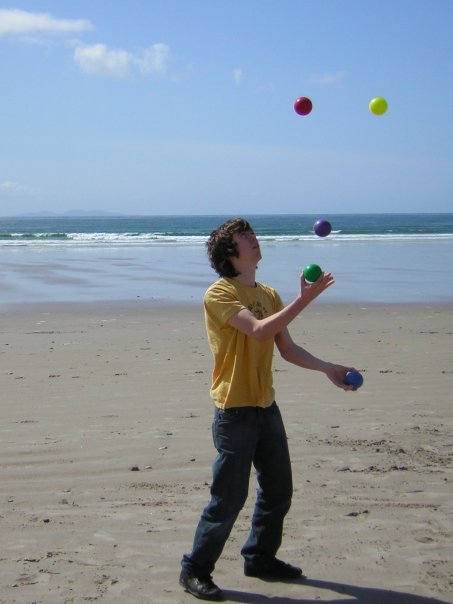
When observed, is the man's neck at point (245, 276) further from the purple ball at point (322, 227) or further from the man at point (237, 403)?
the purple ball at point (322, 227)

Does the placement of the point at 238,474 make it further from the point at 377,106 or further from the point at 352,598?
the point at 377,106

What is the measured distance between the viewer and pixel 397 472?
558 centimetres

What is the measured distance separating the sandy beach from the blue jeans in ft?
0.96

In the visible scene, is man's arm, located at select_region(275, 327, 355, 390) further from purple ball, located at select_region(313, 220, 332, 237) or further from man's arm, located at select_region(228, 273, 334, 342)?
purple ball, located at select_region(313, 220, 332, 237)

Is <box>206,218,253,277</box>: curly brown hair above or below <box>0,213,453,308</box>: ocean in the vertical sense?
above

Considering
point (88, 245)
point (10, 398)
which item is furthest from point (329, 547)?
point (88, 245)

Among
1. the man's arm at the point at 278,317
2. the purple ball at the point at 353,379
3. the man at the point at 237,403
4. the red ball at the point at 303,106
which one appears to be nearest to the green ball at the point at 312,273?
the man's arm at the point at 278,317

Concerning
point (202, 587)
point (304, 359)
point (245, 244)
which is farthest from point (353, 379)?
point (202, 587)

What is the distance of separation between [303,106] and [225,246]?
4.02 ft

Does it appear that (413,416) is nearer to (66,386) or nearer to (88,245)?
(66,386)

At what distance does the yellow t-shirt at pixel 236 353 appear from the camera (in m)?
3.74

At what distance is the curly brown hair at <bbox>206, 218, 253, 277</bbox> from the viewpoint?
12.6 ft

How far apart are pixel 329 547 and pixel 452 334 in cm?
793

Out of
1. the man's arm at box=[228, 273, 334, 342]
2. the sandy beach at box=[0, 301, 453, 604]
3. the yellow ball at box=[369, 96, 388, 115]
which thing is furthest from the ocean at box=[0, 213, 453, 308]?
the man's arm at box=[228, 273, 334, 342]
